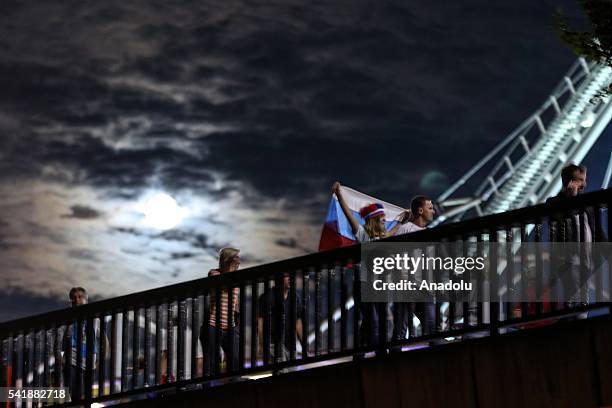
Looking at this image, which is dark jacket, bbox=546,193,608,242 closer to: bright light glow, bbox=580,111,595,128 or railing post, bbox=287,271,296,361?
railing post, bbox=287,271,296,361

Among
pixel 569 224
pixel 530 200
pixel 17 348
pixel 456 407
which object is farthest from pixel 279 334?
pixel 530 200

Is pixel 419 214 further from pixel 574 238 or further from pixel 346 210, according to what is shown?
pixel 574 238

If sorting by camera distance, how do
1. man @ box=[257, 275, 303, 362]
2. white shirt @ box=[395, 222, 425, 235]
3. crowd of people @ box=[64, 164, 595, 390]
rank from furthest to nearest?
white shirt @ box=[395, 222, 425, 235]
man @ box=[257, 275, 303, 362]
crowd of people @ box=[64, 164, 595, 390]

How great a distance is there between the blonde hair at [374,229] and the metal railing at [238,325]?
1.11 metres

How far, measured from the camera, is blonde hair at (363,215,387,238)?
44.5 ft

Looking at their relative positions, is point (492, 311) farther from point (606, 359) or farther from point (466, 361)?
point (606, 359)

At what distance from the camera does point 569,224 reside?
36.9 feet

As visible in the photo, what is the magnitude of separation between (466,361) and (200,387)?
3.93 m

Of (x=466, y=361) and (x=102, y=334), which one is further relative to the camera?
(x=102, y=334)

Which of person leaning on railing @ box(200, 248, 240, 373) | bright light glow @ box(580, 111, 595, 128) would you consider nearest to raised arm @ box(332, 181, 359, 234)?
person leaning on railing @ box(200, 248, 240, 373)

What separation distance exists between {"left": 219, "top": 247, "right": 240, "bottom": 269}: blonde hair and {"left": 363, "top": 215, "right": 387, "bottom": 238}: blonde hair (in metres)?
1.72

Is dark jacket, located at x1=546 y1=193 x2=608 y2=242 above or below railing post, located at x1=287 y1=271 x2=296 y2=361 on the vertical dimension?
above

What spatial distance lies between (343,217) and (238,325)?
219 inches

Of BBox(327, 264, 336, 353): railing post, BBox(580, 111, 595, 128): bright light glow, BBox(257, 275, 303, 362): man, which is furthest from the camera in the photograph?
BBox(580, 111, 595, 128): bright light glow
